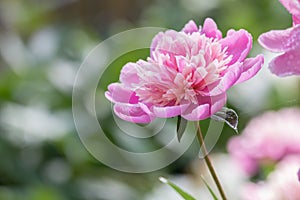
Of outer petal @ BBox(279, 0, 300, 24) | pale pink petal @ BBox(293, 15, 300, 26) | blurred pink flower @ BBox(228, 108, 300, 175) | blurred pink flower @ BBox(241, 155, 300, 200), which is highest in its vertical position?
outer petal @ BBox(279, 0, 300, 24)

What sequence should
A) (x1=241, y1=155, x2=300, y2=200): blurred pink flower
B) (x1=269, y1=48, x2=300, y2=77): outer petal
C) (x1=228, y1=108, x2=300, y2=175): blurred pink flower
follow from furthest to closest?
(x1=228, y1=108, x2=300, y2=175): blurred pink flower, (x1=241, y1=155, x2=300, y2=200): blurred pink flower, (x1=269, y1=48, x2=300, y2=77): outer petal

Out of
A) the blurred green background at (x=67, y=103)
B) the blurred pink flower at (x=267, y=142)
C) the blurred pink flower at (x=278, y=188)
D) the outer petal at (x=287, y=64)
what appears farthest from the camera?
the blurred green background at (x=67, y=103)

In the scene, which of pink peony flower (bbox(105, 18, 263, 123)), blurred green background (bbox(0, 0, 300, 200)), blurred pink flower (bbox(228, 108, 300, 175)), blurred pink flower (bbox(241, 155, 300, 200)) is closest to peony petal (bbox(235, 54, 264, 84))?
pink peony flower (bbox(105, 18, 263, 123))

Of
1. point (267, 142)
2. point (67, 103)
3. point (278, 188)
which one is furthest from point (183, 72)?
point (67, 103)

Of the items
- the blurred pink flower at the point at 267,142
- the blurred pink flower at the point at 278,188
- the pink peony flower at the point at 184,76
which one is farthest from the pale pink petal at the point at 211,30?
the blurred pink flower at the point at 267,142

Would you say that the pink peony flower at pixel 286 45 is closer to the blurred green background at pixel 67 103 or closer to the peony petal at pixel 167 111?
the peony petal at pixel 167 111

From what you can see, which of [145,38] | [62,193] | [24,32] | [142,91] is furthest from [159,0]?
[142,91]

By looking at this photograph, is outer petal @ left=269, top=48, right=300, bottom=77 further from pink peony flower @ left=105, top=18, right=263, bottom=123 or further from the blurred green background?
the blurred green background
